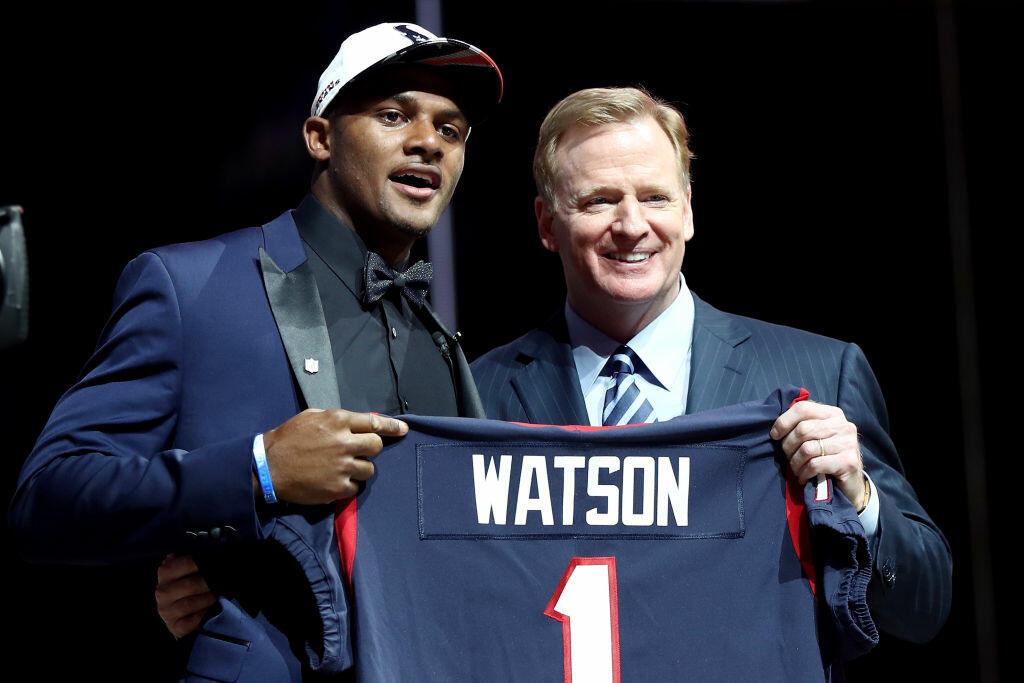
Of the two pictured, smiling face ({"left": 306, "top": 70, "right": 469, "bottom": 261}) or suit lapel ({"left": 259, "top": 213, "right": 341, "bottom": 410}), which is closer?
suit lapel ({"left": 259, "top": 213, "right": 341, "bottom": 410})

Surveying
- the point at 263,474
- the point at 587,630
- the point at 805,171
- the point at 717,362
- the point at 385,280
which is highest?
the point at 805,171

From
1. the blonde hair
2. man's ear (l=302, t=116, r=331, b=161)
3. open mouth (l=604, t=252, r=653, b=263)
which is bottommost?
open mouth (l=604, t=252, r=653, b=263)

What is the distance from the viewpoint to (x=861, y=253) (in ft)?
12.4

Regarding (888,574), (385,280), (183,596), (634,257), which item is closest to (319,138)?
(385,280)

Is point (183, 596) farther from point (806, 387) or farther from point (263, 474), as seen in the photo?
point (806, 387)

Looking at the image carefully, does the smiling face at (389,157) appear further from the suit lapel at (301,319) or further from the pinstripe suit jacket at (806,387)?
the pinstripe suit jacket at (806,387)

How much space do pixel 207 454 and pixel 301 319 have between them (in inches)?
12.4

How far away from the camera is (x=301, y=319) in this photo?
1.89 metres

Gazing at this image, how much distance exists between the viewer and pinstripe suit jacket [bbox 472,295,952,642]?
2.03 metres

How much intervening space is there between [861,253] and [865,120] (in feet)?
1.55

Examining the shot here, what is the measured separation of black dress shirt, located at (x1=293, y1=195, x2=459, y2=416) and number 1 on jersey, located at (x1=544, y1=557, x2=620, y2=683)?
19.5 inches

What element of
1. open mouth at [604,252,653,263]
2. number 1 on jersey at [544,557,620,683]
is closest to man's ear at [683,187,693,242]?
open mouth at [604,252,653,263]

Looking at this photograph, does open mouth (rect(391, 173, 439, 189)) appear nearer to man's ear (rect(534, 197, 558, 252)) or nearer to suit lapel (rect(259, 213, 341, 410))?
suit lapel (rect(259, 213, 341, 410))

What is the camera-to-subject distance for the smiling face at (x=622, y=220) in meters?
2.26
